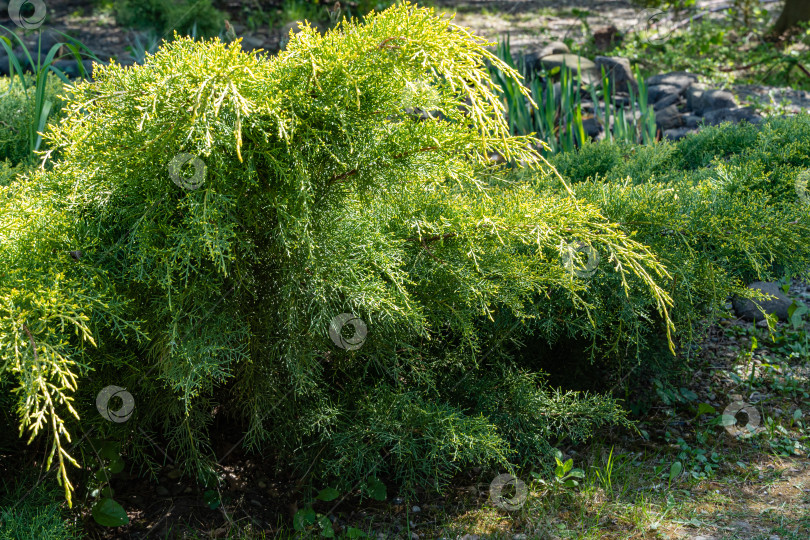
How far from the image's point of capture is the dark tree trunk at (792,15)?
772 cm

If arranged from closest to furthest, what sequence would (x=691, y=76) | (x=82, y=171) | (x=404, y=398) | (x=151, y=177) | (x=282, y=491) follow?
(x=151, y=177) → (x=82, y=171) → (x=404, y=398) → (x=282, y=491) → (x=691, y=76)

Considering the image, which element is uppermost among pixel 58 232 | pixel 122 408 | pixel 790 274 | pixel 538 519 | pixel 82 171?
pixel 82 171

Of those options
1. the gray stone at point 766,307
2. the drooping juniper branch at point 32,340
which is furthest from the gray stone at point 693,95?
the drooping juniper branch at point 32,340

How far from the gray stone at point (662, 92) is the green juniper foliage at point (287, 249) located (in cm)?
430

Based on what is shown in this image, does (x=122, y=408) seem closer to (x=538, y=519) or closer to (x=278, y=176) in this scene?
(x=278, y=176)

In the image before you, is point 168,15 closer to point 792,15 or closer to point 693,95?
point 693,95

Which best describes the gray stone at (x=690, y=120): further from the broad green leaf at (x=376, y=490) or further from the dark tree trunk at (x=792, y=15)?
the broad green leaf at (x=376, y=490)

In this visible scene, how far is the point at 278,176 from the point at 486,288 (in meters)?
0.64

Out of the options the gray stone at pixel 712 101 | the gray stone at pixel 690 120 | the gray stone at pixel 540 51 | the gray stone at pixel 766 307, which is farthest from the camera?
the gray stone at pixel 540 51

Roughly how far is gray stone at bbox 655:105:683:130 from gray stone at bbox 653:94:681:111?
106 millimetres

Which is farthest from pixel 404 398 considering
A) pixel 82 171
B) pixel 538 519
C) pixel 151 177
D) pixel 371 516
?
pixel 82 171

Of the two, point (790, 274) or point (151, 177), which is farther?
point (790, 274)

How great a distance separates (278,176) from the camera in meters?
1.62

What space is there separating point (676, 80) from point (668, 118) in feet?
2.80
